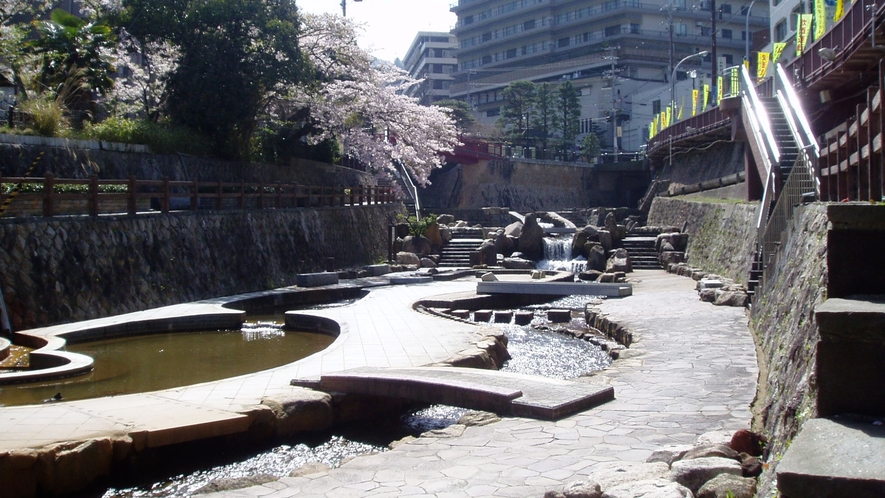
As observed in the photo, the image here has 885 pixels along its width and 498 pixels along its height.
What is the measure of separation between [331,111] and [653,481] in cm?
2606

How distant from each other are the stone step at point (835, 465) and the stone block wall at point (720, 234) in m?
14.5

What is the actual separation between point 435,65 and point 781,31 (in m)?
65.5

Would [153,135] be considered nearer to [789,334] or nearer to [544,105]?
[789,334]

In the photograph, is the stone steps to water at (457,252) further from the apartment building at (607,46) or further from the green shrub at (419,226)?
the apartment building at (607,46)

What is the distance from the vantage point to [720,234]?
23969 millimetres

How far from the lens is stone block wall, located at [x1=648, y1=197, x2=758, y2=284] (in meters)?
20.0

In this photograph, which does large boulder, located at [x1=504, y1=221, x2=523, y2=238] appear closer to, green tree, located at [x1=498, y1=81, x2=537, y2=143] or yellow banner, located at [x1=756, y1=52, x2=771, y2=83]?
yellow banner, located at [x1=756, y1=52, x2=771, y2=83]

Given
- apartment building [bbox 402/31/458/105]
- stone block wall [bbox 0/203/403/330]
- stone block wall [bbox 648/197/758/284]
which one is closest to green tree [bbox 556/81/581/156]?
apartment building [bbox 402/31/458/105]

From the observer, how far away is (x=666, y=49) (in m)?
78.1

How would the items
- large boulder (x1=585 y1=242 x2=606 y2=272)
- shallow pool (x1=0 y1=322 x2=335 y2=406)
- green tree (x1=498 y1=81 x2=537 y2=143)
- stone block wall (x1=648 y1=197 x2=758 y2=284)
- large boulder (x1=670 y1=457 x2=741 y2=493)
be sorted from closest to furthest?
large boulder (x1=670 y1=457 x2=741 y2=493), shallow pool (x1=0 y1=322 x2=335 y2=406), stone block wall (x1=648 y1=197 x2=758 y2=284), large boulder (x1=585 y1=242 x2=606 y2=272), green tree (x1=498 y1=81 x2=537 y2=143)

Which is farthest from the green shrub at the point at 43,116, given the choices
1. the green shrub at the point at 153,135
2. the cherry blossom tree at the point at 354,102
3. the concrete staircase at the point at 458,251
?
the concrete staircase at the point at 458,251

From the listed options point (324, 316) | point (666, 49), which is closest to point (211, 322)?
point (324, 316)

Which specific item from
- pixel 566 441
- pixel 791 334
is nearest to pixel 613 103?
pixel 791 334

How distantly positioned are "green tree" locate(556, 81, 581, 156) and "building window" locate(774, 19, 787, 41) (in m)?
25.9
